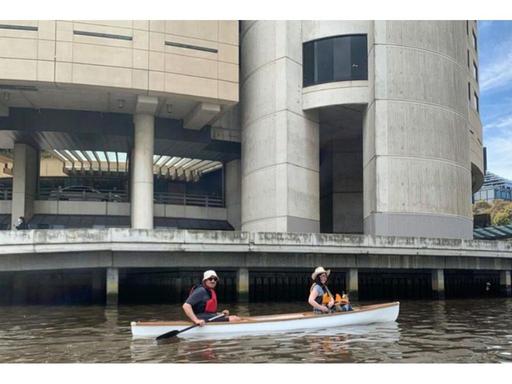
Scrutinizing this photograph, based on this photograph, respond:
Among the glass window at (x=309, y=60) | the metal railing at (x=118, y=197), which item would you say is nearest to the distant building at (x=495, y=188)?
the glass window at (x=309, y=60)

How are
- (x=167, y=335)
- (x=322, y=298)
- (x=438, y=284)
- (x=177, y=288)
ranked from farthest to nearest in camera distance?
1. (x=438, y=284)
2. (x=177, y=288)
3. (x=322, y=298)
4. (x=167, y=335)

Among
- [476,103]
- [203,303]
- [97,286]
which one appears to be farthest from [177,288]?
[476,103]

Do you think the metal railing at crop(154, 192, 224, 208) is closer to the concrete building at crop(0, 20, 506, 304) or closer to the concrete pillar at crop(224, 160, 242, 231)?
the concrete pillar at crop(224, 160, 242, 231)

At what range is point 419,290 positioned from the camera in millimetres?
28250

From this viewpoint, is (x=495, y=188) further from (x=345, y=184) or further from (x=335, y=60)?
(x=335, y=60)

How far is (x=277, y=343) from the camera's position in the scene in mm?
13336

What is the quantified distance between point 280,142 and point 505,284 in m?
14.8

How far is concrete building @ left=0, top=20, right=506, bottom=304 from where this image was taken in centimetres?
3253

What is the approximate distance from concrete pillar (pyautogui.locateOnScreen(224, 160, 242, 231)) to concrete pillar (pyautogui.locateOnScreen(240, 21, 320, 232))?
6646 mm

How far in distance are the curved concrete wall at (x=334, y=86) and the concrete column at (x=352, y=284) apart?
1244 cm

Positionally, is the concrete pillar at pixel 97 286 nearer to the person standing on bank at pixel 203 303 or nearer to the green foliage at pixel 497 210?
the person standing on bank at pixel 203 303

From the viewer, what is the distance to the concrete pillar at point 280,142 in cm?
3512
